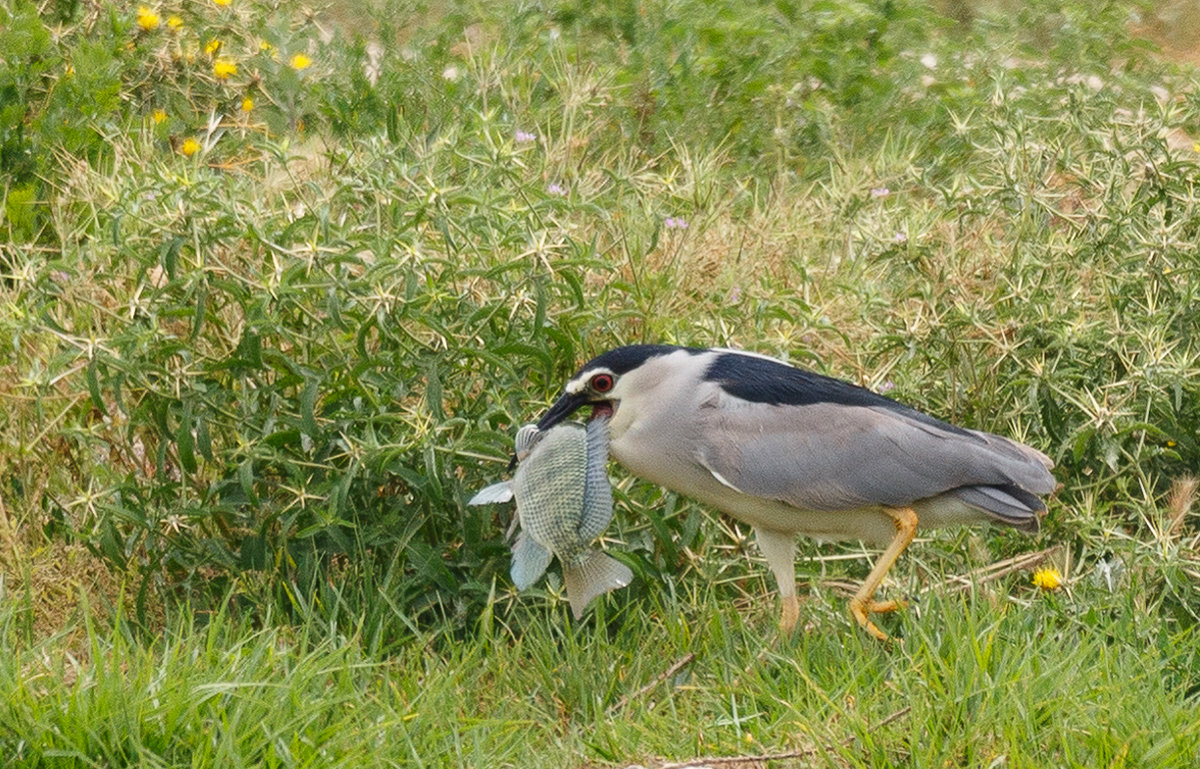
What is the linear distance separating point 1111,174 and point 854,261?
35.8 inches

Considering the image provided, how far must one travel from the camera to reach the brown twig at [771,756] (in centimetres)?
345

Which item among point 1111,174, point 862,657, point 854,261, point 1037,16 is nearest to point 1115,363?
point 1111,174

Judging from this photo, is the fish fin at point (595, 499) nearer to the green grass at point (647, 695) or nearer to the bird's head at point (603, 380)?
the bird's head at point (603, 380)

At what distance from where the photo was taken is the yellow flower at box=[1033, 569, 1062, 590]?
472 centimetres

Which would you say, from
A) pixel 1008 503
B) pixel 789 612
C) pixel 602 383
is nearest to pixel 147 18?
pixel 602 383

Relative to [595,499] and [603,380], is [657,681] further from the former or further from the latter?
[603,380]

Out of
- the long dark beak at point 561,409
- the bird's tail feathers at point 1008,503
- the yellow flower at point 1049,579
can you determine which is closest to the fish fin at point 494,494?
the long dark beak at point 561,409

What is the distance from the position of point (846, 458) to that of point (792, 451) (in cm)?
14

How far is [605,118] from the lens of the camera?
24.3 feet

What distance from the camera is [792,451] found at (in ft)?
14.8

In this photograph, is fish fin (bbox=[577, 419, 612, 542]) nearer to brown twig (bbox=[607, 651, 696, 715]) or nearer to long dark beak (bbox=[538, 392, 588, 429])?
long dark beak (bbox=[538, 392, 588, 429])

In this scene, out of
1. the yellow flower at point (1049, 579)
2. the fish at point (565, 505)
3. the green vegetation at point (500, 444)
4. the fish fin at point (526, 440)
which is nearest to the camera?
the green vegetation at point (500, 444)

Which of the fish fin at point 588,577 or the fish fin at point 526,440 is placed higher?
the fish fin at point 526,440

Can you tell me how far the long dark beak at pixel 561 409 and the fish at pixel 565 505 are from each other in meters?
0.04
